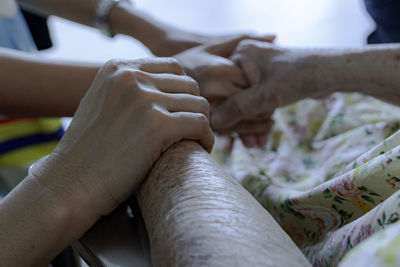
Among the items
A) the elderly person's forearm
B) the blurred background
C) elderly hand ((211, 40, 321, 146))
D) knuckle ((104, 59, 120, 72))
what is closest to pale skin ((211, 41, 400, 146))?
elderly hand ((211, 40, 321, 146))

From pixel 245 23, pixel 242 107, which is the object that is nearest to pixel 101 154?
pixel 242 107

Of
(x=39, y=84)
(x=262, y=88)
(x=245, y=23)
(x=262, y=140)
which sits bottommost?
(x=245, y=23)

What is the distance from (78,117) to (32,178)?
0.09 metres

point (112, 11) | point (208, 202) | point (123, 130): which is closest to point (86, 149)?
point (123, 130)

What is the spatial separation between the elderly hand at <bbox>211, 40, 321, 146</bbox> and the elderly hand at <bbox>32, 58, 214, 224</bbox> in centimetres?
38

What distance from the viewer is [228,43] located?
93 cm

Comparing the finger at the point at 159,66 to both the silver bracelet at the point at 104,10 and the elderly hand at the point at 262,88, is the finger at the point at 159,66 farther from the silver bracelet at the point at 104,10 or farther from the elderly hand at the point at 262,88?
the silver bracelet at the point at 104,10

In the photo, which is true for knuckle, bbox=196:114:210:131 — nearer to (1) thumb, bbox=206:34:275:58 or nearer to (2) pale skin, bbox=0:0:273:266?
(2) pale skin, bbox=0:0:273:266

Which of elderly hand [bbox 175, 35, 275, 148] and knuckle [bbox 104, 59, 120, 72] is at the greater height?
knuckle [bbox 104, 59, 120, 72]

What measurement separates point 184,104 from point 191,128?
1.4 inches

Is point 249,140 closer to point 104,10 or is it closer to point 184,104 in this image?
point 184,104

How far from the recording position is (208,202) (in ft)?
Result: 1.20

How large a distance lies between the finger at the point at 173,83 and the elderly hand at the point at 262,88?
12.7 inches

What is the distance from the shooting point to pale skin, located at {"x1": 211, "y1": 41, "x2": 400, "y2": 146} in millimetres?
725
